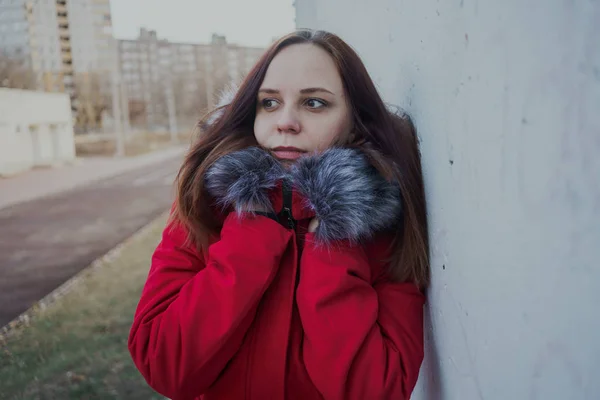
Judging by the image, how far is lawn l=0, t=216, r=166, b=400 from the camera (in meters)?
2.27

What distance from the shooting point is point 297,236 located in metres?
1.17

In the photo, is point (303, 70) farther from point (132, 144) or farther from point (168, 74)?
point (168, 74)

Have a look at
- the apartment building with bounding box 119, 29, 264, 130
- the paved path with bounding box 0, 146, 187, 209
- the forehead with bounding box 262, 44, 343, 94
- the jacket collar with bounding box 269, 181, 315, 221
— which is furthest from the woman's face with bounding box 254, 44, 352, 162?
the apartment building with bounding box 119, 29, 264, 130

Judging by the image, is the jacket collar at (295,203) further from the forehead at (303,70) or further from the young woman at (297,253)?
the forehead at (303,70)

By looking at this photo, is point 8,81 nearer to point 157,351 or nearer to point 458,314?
point 157,351

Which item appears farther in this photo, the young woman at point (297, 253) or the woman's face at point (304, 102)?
the woman's face at point (304, 102)

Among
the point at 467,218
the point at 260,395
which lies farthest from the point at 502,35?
the point at 260,395

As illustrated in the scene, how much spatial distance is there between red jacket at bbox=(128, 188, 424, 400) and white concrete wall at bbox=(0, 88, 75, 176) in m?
2.25

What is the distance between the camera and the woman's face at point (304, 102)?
3.95ft

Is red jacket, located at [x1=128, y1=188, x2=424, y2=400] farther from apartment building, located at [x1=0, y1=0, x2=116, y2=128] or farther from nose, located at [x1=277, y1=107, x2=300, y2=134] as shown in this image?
apartment building, located at [x1=0, y1=0, x2=116, y2=128]

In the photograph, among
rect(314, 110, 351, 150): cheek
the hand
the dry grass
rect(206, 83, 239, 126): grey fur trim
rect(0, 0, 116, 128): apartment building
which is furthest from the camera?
the dry grass

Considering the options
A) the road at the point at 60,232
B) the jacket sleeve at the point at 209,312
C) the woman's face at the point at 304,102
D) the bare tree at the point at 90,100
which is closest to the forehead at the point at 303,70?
the woman's face at the point at 304,102

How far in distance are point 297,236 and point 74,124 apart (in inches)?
124

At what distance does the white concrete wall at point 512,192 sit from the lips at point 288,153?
32 cm
